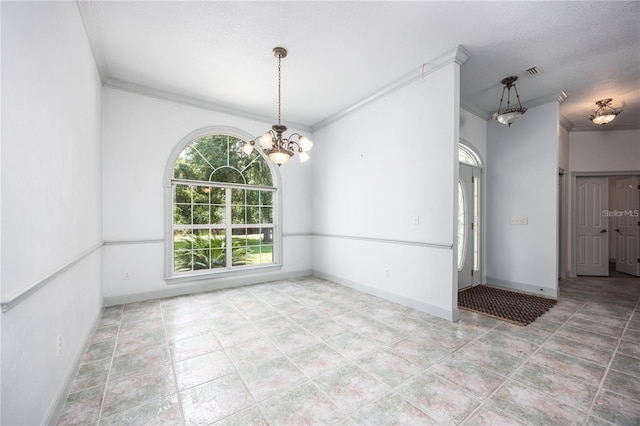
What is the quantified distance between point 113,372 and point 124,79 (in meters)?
3.64

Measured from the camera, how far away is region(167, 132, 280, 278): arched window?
4.37 m

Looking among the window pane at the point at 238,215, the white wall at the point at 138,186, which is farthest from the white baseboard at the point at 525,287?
the white wall at the point at 138,186

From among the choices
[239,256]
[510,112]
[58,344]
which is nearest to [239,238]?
[239,256]

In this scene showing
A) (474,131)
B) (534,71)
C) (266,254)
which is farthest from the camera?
(266,254)

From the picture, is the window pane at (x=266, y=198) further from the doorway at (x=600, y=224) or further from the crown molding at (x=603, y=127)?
the crown molding at (x=603, y=127)

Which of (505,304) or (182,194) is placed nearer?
(505,304)

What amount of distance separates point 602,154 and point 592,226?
1.48 meters

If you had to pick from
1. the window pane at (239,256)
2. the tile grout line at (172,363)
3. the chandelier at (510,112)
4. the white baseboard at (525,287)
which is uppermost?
the chandelier at (510,112)

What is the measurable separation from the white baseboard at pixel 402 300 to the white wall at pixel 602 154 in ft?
13.5

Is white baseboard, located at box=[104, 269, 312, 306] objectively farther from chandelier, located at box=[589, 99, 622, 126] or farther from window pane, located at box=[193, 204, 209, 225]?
chandelier, located at box=[589, 99, 622, 126]

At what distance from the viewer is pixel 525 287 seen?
14.5ft

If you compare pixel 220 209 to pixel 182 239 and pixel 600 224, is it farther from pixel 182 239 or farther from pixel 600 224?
pixel 600 224

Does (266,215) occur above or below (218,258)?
above

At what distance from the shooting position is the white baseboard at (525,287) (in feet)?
13.5
